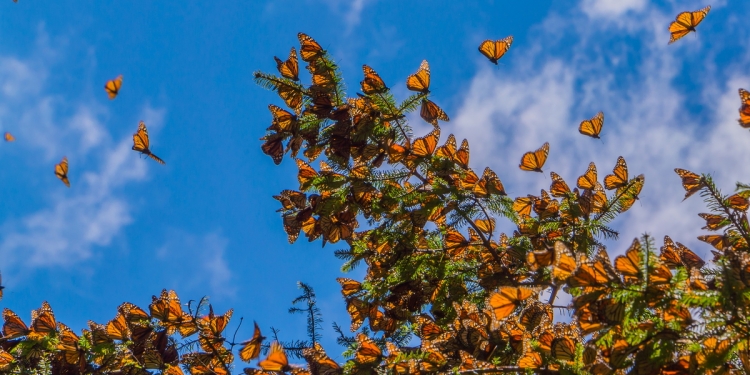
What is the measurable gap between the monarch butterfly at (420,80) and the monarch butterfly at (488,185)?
1.57ft

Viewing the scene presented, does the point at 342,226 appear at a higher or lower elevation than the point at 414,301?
higher

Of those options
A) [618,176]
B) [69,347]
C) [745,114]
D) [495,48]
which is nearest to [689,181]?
A: [618,176]

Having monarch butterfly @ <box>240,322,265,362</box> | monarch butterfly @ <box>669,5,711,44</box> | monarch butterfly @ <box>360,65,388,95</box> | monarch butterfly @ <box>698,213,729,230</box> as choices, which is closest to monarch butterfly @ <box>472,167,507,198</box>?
monarch butterfly @ <box>360,65,388,95</box>

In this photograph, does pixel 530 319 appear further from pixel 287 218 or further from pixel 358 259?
pixel 287 218

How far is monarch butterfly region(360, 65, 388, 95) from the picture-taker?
2.36 m

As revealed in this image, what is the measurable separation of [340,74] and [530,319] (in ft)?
4.51

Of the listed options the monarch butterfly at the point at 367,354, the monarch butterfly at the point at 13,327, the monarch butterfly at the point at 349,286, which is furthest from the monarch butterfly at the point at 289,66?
the monarch butterfly at the point at 13,327

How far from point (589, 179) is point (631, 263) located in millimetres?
1299

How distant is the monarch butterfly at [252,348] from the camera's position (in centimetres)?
207

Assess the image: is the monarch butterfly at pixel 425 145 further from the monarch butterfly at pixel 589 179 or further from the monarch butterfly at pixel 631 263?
the monarch butterfly at pixel 631 263

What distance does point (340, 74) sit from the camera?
246cm

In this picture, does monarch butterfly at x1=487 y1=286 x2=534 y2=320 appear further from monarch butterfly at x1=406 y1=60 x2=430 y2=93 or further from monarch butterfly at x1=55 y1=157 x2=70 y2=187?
monarch butterfly at x1=55 y1=157 x2=70 y2=187

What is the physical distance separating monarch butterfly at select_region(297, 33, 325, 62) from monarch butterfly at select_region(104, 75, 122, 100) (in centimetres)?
159

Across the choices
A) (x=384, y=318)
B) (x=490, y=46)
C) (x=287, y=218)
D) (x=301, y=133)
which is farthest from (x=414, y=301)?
(x=490, y=46)
